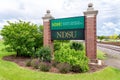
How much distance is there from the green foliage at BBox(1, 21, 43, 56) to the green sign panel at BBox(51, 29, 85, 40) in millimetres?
2649

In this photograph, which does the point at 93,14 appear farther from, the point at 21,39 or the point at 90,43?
the point at 21,39

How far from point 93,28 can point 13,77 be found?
7820 mm

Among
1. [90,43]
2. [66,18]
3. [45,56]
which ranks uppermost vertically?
[66,18]

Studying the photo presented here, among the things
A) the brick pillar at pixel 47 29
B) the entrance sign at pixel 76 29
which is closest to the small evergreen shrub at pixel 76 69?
the entrance sign at pixel 76 29

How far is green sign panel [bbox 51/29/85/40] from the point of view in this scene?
15195 mm

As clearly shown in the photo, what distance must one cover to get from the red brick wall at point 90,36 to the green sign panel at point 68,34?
0.59 m

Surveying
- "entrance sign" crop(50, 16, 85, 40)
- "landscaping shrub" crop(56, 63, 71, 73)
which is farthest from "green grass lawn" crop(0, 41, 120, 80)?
"entrance sign" crop(50, 16, 85, 40)

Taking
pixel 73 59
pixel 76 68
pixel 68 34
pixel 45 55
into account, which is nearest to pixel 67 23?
pixel 68 34

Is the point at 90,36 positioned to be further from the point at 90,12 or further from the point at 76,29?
the point at 90,12

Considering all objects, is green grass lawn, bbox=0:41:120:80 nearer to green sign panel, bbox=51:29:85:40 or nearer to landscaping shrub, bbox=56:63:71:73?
landscaping shrub, bbox=56:63:71:73

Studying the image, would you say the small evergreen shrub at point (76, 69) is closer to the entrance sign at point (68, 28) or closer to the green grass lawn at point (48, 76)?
the green grass lawn at point (48, 76)

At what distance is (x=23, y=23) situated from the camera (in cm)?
1892

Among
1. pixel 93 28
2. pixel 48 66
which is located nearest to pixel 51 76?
pixel 48 66

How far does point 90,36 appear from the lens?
575 inches
